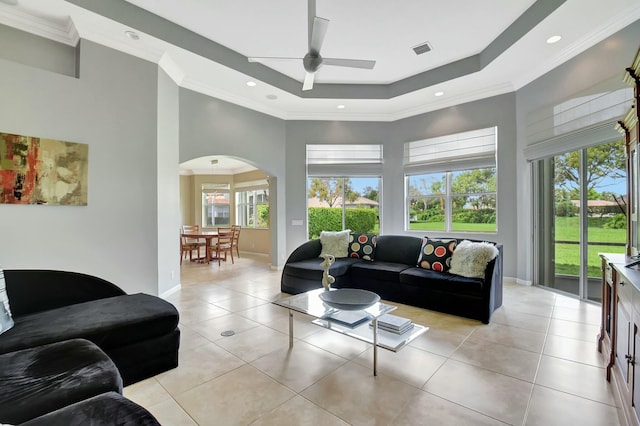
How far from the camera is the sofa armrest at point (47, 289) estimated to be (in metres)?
2.44

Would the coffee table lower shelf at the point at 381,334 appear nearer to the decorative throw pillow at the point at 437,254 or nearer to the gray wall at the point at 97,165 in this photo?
the decorative throw pillow at the point at 437,254

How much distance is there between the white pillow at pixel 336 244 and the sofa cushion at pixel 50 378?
359cm

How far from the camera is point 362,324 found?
2.49 m

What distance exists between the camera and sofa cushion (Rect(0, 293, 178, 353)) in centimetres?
196

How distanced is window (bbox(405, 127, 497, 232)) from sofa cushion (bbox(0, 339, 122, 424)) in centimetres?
574

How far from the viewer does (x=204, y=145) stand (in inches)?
200

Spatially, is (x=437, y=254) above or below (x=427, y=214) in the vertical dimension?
below

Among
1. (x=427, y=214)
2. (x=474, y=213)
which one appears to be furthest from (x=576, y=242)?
(x=427, y=214)

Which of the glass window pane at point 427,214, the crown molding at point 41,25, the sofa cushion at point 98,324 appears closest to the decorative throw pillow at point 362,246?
the glass window pane at point 427,214

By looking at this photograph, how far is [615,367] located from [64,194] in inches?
208

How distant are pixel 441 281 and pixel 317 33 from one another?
3.11 m

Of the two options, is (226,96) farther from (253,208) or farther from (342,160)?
(253,208)

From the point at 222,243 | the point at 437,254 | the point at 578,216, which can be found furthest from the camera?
the point at 222,243

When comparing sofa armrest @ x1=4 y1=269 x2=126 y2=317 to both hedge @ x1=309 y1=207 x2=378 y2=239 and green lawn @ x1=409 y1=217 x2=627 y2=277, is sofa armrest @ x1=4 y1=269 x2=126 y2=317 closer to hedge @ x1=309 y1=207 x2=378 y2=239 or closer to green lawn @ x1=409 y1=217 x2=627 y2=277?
hedge @ x1=309 y1=207 x2=378 y2=239
